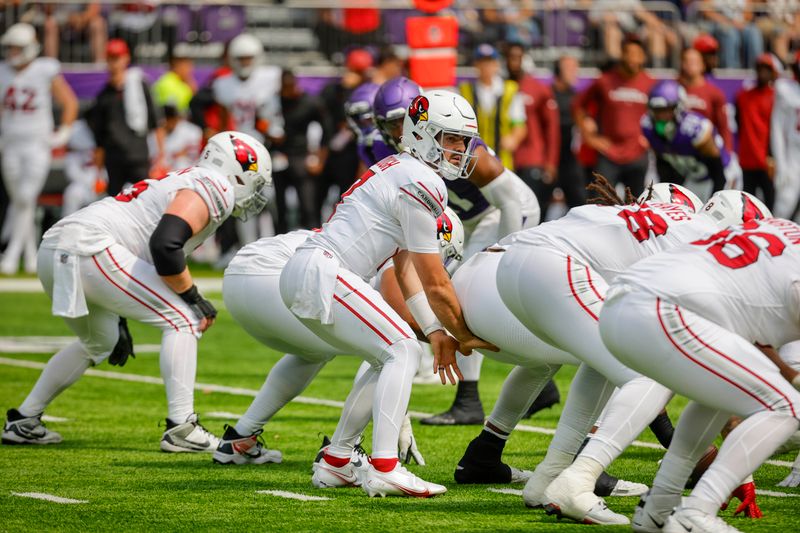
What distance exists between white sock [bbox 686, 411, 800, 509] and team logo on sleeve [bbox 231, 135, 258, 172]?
325 centimetres

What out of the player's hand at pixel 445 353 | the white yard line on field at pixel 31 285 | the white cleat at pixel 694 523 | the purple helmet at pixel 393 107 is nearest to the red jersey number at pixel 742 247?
the white cleat at pixel 694 523

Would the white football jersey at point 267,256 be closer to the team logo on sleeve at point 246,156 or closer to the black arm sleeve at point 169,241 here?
the black arm sleeve at point 169,241

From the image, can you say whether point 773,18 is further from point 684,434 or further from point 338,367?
point 684,434

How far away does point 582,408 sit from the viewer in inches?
205

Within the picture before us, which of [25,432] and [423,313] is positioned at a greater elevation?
[423,313]

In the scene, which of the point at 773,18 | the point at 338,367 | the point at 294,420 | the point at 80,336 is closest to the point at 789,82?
the point at 773,18

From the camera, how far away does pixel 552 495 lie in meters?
4.80

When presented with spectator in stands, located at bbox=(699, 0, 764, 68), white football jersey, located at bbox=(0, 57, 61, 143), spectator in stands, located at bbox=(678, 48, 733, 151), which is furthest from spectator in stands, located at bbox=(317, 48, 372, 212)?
spectator in stands, located at bbox=(699, 0, 764, 68)

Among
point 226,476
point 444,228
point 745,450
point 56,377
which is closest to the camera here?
point 745,450

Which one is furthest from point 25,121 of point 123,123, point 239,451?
point 239,451

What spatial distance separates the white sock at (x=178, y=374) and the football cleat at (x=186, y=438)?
0.04 meters

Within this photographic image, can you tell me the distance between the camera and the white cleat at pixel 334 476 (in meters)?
5.73

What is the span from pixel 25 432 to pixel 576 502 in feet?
10.5

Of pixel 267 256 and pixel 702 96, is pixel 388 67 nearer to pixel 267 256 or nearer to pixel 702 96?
pixel 702 96
